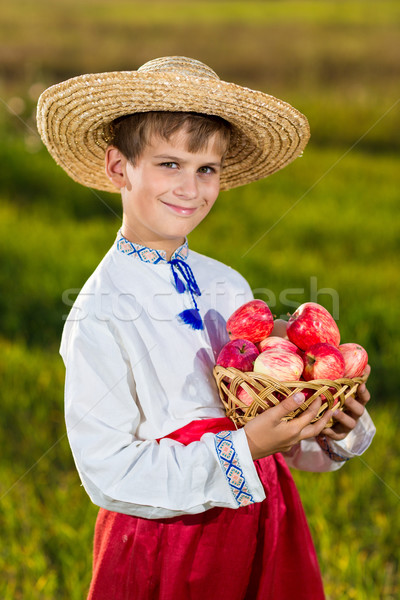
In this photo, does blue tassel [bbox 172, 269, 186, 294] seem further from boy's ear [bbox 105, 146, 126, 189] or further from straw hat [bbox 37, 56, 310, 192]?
straw hat [bbox 37, 56, 310, 192]

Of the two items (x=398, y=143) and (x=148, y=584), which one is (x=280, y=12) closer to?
(x=398, y=143)

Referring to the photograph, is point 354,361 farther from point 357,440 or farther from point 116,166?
point 116,166

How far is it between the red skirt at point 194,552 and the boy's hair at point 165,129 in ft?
2.21

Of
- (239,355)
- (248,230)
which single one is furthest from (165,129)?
(248,230)

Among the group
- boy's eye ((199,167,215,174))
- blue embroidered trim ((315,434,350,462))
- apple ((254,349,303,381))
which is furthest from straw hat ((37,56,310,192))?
blue embroidered trim ((315,434,350,462))

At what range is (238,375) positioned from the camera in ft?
4.67

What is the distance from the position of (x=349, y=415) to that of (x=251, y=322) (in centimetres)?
41

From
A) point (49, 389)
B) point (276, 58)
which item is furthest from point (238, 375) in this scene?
point (276, 58)

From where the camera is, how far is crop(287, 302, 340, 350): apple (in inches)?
64.3

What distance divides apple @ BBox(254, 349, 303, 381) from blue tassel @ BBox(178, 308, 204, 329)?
202 mm

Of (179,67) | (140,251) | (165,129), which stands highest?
(179,67)

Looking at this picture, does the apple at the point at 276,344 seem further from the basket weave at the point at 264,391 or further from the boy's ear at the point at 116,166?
the boy's ear at the point at 116,166

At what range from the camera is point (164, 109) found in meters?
1.54

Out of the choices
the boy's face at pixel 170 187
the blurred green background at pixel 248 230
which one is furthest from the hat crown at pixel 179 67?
the blurred green background at pixel 248 230
